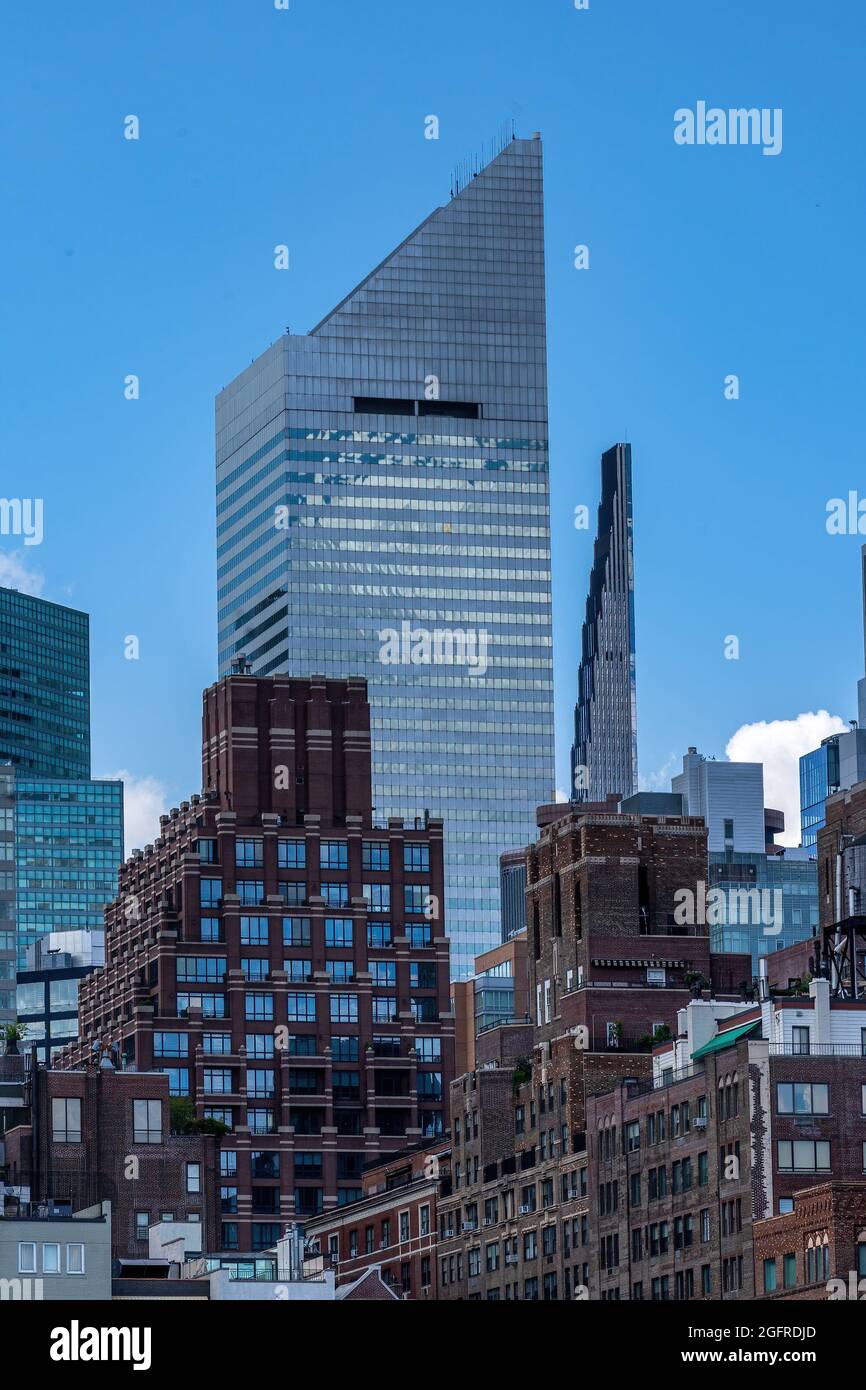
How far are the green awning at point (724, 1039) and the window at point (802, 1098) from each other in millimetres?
5758

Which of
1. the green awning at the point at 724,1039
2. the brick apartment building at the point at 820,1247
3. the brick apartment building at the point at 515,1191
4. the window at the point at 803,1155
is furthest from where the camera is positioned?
the brick apartment building at the point at 515,1191

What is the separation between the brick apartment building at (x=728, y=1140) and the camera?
141125mm

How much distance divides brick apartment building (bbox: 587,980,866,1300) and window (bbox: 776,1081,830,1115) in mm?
51

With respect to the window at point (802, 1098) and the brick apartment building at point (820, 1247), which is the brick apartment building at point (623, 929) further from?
the brick apartment building at point (820, 1247)

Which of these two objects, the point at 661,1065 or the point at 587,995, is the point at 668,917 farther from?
the point at 661,1065

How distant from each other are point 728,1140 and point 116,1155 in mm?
52872


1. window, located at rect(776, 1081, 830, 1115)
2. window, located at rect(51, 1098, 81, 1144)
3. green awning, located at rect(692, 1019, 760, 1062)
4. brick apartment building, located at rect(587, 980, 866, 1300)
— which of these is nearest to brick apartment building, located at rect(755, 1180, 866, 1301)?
brick apartment building, located at rect(587, 980, 866, 1300)

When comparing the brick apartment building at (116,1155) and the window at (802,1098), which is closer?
the window at (802,1098)

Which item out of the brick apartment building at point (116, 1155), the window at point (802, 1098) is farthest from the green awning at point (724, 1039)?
the brick apartment building at point (116, 1155)

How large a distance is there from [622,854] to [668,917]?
541cm

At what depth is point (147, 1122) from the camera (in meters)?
187

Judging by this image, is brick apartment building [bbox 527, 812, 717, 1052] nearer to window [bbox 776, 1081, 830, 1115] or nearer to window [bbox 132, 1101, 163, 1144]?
window [bbox 132, 1101, 163, 1144]

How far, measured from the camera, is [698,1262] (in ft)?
481
